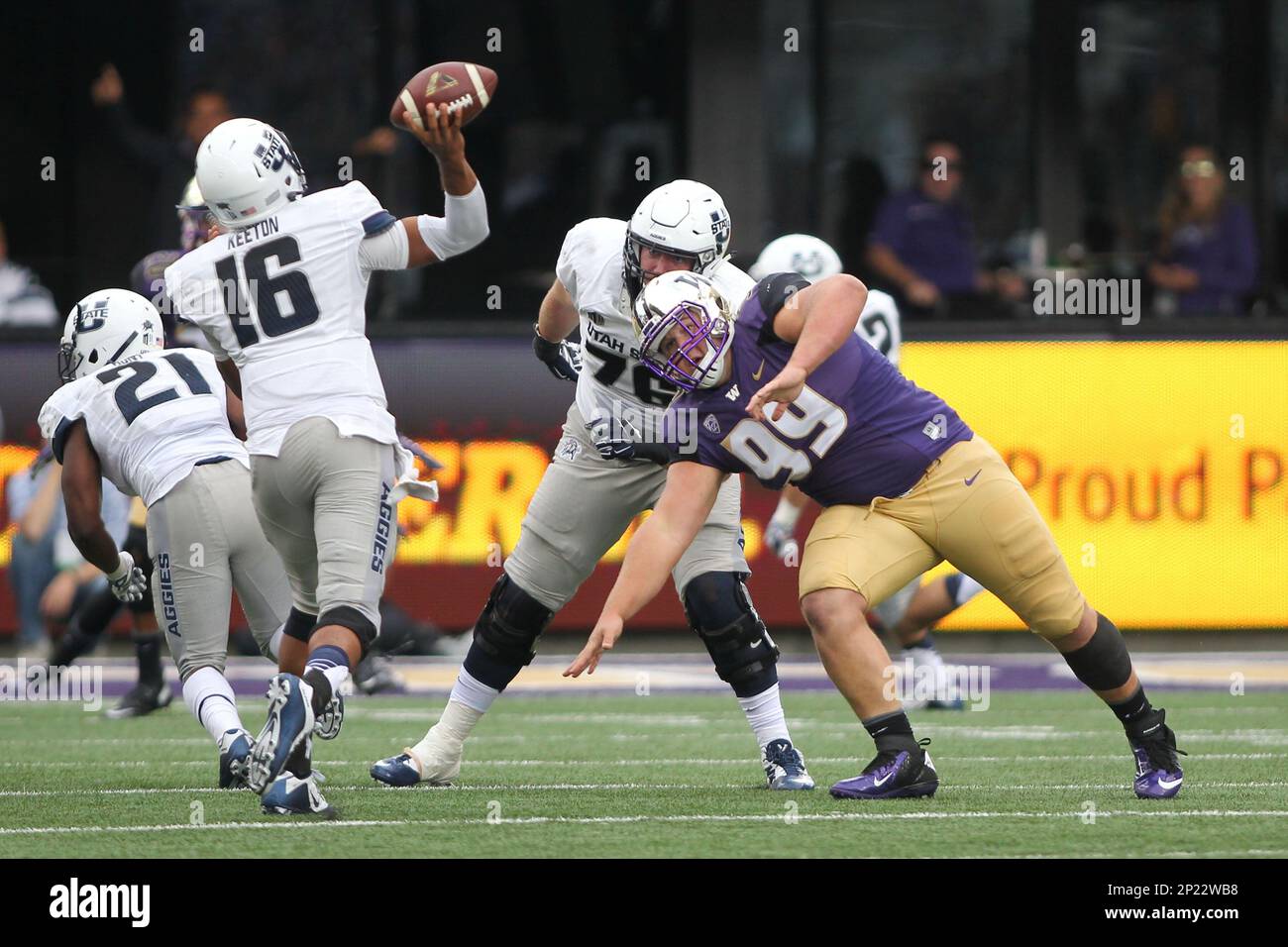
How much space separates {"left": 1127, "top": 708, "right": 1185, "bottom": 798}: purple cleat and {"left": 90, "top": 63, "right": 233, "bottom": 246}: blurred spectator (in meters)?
7.23

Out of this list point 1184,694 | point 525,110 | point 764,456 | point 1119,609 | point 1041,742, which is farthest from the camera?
point 525,110

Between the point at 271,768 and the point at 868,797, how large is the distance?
162cm

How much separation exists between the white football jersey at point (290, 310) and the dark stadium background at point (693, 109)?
752 centimetres

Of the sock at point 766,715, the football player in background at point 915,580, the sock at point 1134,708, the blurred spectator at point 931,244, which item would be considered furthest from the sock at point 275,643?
the blurred spectator at point 931,244

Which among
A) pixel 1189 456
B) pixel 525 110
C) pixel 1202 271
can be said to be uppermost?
pixel 525 110

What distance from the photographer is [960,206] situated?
1384 centimetres

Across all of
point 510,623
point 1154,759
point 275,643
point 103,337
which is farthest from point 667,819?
point 103,337

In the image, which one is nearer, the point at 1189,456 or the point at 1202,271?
the point at 1189,456

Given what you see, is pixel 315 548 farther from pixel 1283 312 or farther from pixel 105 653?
pixel 1283 312

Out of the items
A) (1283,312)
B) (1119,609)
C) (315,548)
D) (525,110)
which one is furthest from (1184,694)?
(525,110)

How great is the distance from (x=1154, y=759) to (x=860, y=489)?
3.45 ft

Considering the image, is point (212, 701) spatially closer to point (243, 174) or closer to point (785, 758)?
point (243, 174)

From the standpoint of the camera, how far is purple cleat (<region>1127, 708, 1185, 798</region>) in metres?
6.26

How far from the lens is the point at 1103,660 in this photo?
20.2 ft
